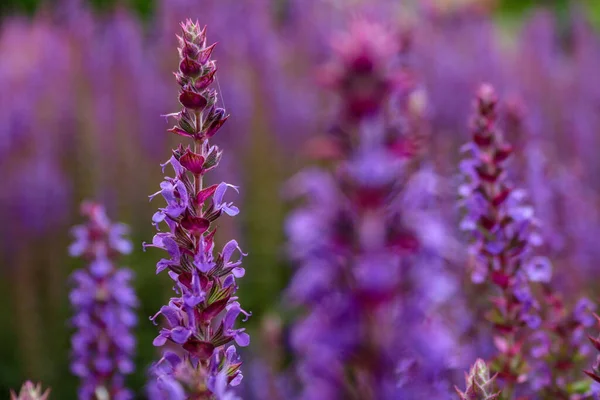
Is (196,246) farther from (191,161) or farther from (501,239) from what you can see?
(501,239)

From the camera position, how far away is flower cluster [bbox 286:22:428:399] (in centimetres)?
64

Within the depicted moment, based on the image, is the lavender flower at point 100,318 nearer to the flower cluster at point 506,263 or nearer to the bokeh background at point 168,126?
the flower cluster at point 506,263

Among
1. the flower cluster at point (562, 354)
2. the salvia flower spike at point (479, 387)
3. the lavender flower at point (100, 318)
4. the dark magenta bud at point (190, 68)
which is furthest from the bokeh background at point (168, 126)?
the dark magenta bud at point (190, 68)

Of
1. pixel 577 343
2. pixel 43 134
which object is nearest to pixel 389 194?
pixel 577 343

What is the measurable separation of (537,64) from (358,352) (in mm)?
4518

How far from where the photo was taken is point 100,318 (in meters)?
1.24

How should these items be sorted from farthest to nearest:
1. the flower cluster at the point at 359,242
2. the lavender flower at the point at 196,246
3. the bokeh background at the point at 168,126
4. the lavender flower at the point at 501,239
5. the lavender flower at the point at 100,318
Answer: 1. the bokeh background at the point at 168,126
2. the lavender flower at the point at 100,318
3. the lavender flower at the point at 501,239
4. the lavender flower at the point at 196,246
5. the flower cluster at the point at 359,242

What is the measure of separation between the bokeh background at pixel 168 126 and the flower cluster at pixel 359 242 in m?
1.41

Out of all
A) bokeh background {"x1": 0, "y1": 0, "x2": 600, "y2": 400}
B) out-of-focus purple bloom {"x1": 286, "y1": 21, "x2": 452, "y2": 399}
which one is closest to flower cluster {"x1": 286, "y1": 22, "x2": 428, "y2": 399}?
out-of-focus purple bloom {"x1": 286, "y1": 21, "x2": 452, "y2": 399}

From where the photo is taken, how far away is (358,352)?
2.10 feet

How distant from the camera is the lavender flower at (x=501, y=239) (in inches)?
41.5

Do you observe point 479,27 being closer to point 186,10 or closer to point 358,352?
point 186,10

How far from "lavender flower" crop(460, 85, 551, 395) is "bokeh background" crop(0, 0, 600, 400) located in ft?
3.16

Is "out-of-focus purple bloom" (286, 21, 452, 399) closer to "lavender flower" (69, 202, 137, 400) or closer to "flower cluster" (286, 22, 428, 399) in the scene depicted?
"flower cluster" (286, 22, 428, 399)
